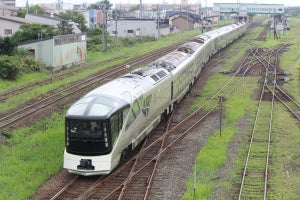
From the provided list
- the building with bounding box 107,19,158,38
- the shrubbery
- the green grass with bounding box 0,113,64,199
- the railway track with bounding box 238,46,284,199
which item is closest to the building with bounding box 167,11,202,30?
the building with bounding box 107,19,158,38

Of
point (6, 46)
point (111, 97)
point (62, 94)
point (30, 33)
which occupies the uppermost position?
point (30, 33)

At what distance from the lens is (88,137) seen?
49.5 feet

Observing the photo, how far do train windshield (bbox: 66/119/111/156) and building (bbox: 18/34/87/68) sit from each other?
2446cm

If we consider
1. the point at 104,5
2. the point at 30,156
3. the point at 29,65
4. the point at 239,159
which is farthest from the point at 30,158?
the point at 104,5

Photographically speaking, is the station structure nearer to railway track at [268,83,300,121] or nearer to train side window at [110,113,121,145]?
railway track at [268,83,300,121]

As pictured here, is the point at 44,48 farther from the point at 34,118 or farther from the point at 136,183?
the point at 136,183

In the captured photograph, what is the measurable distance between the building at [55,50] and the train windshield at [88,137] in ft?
80.2

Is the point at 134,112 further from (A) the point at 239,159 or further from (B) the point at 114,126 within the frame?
(A) the point at 239,159

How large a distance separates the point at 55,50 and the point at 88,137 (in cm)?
2513

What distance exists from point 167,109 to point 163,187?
9211 millimetres

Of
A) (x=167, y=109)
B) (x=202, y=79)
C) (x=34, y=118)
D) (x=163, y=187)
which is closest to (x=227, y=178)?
(x=163, y=187)

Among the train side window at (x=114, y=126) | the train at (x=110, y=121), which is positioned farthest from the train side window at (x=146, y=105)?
the train side window at (x=114, y=126)

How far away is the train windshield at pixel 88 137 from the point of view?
15.0 metres

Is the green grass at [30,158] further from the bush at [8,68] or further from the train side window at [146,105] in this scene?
the bush at [8,68]
